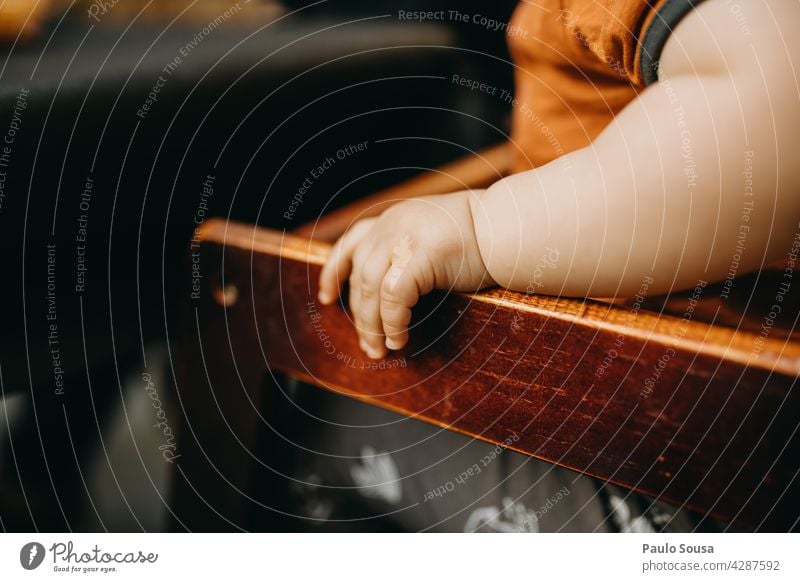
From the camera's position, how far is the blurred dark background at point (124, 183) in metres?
0.37

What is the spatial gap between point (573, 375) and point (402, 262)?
0.31 feet

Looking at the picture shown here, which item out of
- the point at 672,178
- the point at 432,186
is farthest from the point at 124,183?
the point at 672,178

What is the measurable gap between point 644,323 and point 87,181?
14.2 inches

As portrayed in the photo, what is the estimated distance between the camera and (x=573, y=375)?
10.2 inches

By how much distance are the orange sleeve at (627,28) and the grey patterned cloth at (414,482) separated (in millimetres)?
241

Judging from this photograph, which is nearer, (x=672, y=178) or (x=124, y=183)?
(x=672, y=178)
